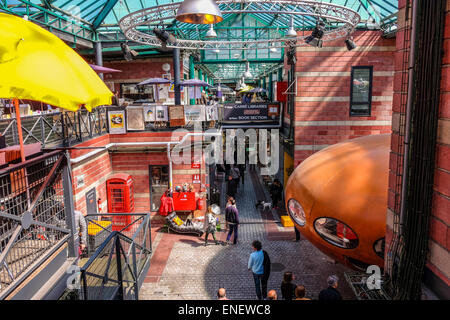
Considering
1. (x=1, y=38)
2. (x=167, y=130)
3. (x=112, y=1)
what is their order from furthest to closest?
1. (x=112, y=1)
2. (x=167, y=130)
3. (x=1, y=38)

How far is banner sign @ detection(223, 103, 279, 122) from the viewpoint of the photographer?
18.8m

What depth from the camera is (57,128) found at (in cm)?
1084

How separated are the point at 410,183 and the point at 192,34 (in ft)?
84.8

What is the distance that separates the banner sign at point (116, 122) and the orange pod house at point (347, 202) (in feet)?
27.2

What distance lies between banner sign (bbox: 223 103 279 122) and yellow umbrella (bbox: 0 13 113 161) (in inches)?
568

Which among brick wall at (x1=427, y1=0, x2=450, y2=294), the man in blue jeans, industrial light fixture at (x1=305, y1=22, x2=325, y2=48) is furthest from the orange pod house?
industrial light fixture at (x1=305, y1=22, x2=325, y2=48)

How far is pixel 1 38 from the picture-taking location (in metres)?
3.64

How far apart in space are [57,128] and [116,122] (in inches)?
139

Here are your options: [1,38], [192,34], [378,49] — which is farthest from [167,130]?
[192,34]

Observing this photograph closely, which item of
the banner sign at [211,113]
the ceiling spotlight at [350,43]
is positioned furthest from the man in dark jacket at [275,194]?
the ceiling spotlight at [350,43]

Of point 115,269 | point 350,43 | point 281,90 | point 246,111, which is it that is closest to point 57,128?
point 115,269

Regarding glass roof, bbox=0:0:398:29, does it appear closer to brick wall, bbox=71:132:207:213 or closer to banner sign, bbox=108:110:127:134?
banner sign, bbox=108:110:127:134
